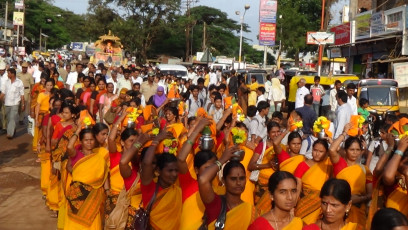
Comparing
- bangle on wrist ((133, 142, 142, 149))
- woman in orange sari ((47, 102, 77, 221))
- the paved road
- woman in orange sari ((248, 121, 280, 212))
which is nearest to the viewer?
bangle on wrist ((133, 142, 142, 149))

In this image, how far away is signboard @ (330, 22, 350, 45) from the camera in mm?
28375

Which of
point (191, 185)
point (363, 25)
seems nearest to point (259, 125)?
point (191, 185)

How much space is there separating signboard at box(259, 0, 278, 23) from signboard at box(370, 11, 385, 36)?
10524mm

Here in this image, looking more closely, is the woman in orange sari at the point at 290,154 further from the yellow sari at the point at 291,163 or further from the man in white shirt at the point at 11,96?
the man in white shirt at the point at 11,96

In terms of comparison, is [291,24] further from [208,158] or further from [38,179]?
[208,158]

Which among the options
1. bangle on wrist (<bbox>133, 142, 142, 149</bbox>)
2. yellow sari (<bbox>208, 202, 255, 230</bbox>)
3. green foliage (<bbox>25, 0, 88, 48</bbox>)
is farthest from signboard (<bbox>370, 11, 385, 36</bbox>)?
green foliage (<bbox>25, 0, 88, 48</bbox>)

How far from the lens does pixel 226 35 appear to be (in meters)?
69.8

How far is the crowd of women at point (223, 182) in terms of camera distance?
435cm

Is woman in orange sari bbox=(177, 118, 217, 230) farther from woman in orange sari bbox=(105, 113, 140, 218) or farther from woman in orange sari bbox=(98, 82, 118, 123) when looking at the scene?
woman in orange sari bbox=(98, 82, 118, 123)

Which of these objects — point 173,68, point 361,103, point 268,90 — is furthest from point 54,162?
point 173,68

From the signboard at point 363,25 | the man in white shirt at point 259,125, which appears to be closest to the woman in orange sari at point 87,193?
the man in white shirt at point 259,125

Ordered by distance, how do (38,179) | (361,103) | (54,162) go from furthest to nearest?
(361,103) → (38,179) → (54,162)

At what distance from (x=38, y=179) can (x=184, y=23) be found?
4106cm

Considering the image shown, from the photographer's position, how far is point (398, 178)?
16.7ft
